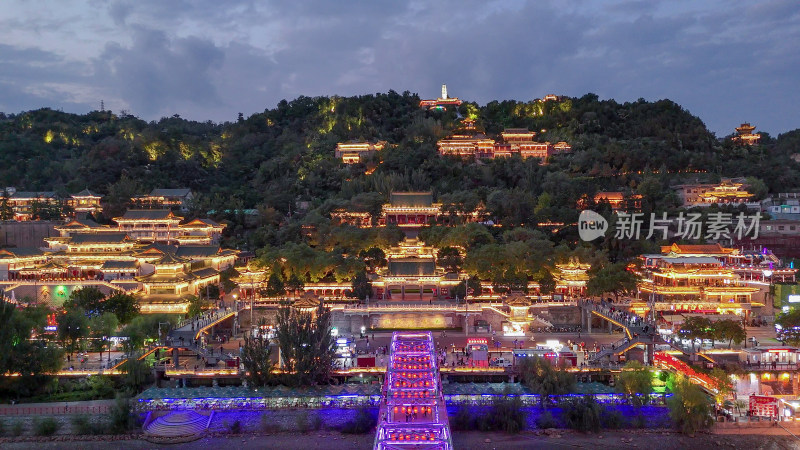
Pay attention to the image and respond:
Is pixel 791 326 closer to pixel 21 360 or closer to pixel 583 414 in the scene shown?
pixel 583 414

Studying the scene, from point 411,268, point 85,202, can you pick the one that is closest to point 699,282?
point 411,268

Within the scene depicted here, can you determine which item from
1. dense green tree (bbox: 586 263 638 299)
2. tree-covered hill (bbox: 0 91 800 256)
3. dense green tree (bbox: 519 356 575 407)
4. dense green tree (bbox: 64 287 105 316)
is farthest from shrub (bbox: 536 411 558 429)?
tree-covered hill (bbox: 0 91 800 256)

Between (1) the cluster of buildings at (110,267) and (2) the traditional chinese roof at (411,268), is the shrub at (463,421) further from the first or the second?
(1) the cluster of buildings at (110,267)


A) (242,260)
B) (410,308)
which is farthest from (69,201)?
(410,308)

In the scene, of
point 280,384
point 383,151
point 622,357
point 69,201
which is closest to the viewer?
point 280,384

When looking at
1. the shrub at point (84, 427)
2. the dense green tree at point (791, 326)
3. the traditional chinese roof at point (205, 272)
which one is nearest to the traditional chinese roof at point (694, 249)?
the dense green tree at point (791, 326)

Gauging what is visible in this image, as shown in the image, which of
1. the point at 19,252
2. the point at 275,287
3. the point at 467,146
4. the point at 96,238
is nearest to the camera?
the point at 275,287

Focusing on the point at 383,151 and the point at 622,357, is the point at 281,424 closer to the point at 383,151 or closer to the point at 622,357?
the point at 622,357
